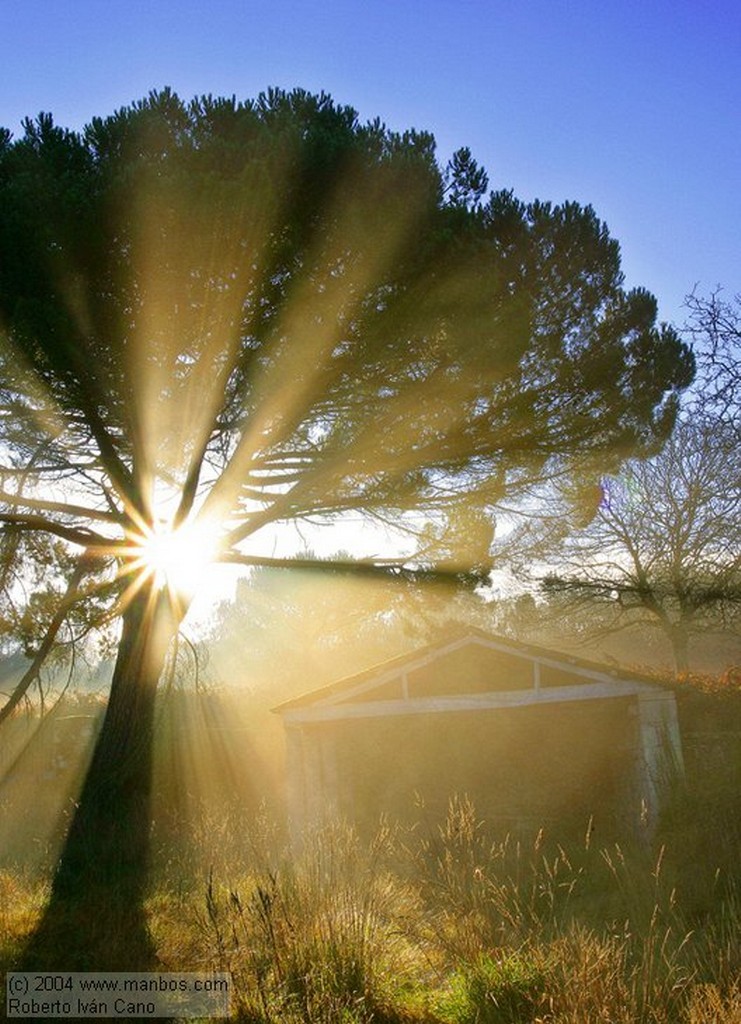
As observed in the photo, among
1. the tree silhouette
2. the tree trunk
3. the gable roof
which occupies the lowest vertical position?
the tree trunk

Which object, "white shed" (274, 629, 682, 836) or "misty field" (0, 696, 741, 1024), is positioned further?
"white shed" (274, 629, 682, 836)

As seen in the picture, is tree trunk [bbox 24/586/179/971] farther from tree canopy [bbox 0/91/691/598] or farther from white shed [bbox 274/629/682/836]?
white shed [bbox 274/629/682/836]

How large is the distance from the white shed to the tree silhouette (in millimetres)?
2472

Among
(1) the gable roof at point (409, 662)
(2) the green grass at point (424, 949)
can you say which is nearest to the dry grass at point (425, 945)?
(2) the green grass at point (424, 949)

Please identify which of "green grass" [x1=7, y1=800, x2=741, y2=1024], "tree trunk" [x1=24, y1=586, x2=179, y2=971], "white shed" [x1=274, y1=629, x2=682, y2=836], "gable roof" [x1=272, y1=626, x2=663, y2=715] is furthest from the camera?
"gable roof" [x1=272, y1=626, x2=663, y2=715]

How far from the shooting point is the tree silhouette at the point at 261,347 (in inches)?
357

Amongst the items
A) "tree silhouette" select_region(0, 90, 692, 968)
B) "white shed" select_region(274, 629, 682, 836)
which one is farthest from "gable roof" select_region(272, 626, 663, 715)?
"tree silhouette" select_region(0, 90, 692, 968)

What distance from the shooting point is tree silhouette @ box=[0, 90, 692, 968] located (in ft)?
29.7

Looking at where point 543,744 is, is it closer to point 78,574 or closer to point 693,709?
point 693,709

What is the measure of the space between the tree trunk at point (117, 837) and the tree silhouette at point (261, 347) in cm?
4

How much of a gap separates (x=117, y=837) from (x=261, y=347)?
5.56m

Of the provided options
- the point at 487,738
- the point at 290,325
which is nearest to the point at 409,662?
the point at 487,738

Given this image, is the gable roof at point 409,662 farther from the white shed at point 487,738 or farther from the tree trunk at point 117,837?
the tree trunk at point 117,837

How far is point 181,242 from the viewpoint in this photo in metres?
8.96
